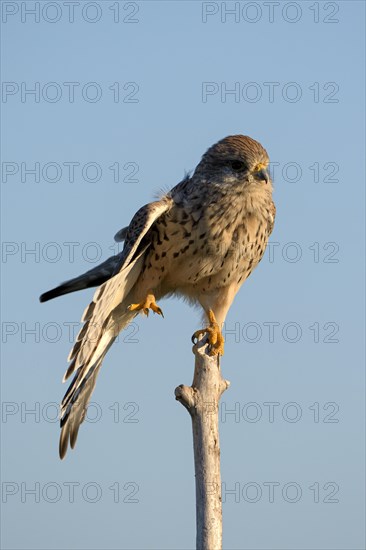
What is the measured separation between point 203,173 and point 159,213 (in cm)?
57

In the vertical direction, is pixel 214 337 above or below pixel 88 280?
below

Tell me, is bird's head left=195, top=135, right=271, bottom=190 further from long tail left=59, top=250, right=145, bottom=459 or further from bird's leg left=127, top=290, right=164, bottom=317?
bird's leg left=127, top=290, right=164, bottom=317

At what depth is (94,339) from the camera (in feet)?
25.1

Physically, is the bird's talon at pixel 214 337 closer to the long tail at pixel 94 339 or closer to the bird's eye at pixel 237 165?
the long tail at pixel 94 339

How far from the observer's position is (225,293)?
8289mm

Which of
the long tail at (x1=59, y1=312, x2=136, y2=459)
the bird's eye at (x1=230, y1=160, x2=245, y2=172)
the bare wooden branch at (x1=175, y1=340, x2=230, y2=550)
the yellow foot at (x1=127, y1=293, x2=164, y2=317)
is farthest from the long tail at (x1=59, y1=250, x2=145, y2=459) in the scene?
the bird's eye at (x1=230, y1=160, x2=245, y2=172)

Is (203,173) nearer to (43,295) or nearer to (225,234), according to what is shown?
(225,234)

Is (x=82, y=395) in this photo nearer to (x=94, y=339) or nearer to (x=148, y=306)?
(x=94, y=339)

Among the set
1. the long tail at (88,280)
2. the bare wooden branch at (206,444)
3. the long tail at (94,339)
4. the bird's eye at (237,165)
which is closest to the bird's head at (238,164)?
the bird's eye at (237,165)

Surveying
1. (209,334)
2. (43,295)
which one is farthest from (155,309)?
(43,295)

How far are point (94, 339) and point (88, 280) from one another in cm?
77

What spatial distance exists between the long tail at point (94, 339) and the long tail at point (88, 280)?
24 centimetres

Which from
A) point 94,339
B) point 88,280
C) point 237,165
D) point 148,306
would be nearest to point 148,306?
point 148,306

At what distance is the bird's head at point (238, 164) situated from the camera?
799 centimetres
